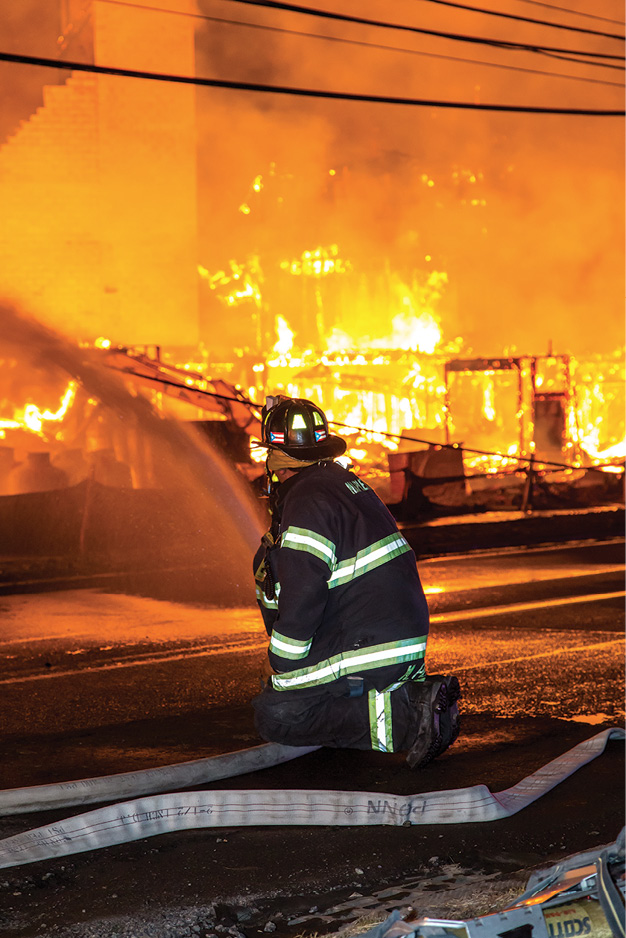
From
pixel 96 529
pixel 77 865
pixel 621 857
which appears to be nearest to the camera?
pixel 621 857

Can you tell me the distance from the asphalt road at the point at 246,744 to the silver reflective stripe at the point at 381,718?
0.11 m

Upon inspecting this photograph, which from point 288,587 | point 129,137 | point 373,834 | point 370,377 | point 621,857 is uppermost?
point 129,137

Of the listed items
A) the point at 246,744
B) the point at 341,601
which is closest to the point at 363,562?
the point at 341,601

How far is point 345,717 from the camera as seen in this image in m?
4.11

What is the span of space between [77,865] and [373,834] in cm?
93

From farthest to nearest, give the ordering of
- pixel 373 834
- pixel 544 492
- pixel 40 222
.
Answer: pixel 40 222
pixel 544 492
pixel 373 834

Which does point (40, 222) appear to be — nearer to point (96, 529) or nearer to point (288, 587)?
point (96, 529)

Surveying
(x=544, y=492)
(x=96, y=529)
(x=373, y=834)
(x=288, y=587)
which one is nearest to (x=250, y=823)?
(x=373, y=834)

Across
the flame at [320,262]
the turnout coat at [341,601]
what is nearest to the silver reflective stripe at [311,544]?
the turnout coat at [341,601]

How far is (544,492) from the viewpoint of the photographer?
18094 millimetres

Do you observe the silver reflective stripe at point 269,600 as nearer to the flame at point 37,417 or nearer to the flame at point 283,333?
the flame at point 37,417

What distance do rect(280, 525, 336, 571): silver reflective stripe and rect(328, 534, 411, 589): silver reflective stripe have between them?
0.04 m

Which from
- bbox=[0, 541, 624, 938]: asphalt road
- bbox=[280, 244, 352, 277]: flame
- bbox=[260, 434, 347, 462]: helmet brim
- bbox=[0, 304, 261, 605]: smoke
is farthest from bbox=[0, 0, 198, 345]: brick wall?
bbox=[260, 434, 347, 462]: helmet brim

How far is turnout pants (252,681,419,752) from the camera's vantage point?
13.4 feet
